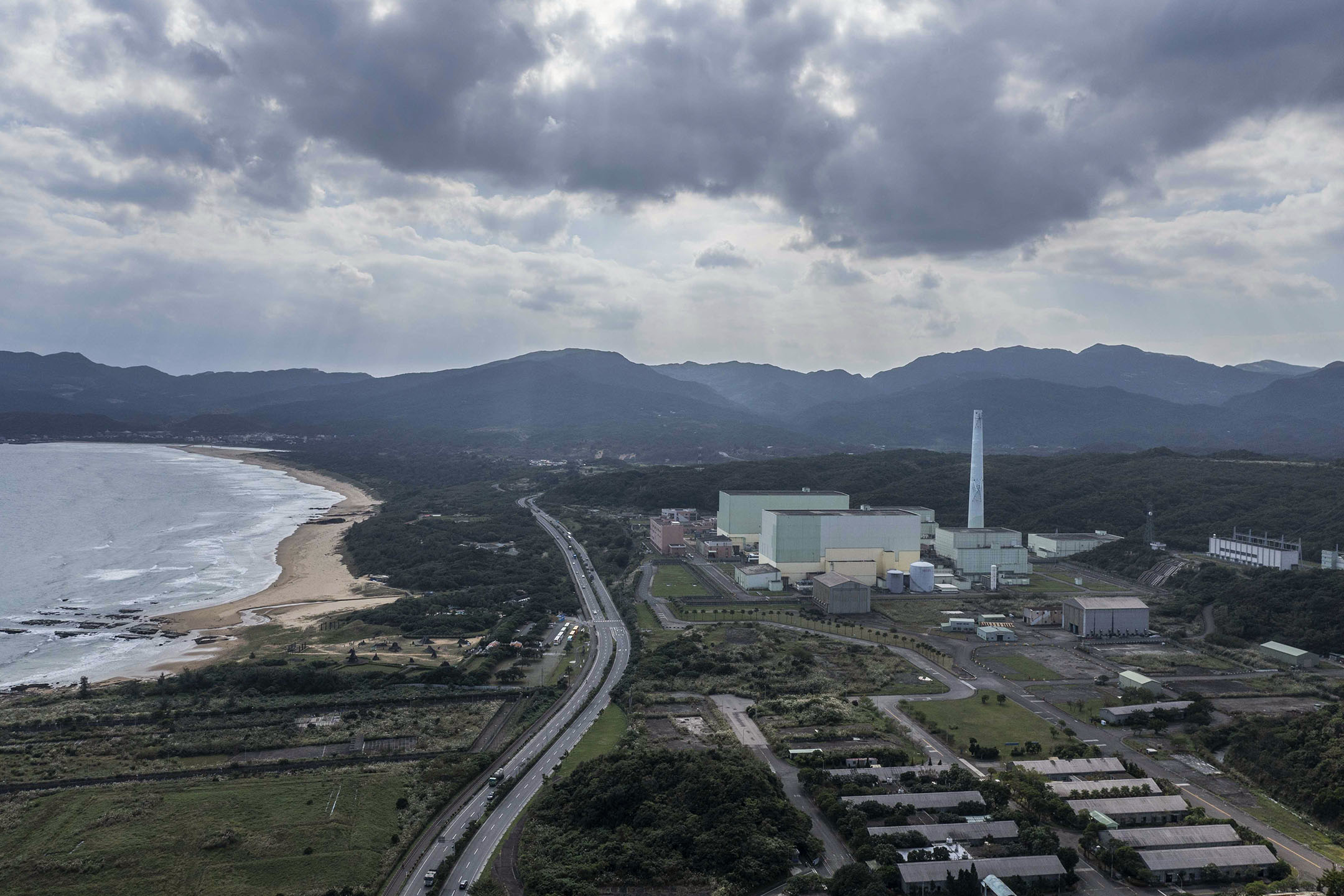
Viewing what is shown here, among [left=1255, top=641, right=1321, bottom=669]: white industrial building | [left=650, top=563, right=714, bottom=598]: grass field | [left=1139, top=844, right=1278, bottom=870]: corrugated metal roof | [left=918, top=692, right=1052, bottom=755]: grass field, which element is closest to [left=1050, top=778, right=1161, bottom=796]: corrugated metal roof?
[left=918, top=692, right=1052, bottom=755]: grass field

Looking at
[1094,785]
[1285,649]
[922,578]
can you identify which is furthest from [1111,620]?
[1094,785]

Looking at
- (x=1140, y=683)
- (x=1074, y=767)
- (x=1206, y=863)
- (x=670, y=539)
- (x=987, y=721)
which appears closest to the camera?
(x=1206, y=863)

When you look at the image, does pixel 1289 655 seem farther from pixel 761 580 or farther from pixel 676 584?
pixel 676 584

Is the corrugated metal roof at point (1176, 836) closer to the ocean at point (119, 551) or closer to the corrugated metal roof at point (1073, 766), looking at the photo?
the corrugated metal roof at point (1073, 766)

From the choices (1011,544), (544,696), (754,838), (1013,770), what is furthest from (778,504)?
(754,838)

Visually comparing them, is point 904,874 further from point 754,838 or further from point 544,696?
point 544,696

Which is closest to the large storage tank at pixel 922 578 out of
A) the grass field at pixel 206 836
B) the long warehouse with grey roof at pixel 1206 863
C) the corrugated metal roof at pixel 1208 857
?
the corrugated metal roof at pixel 1208 857
